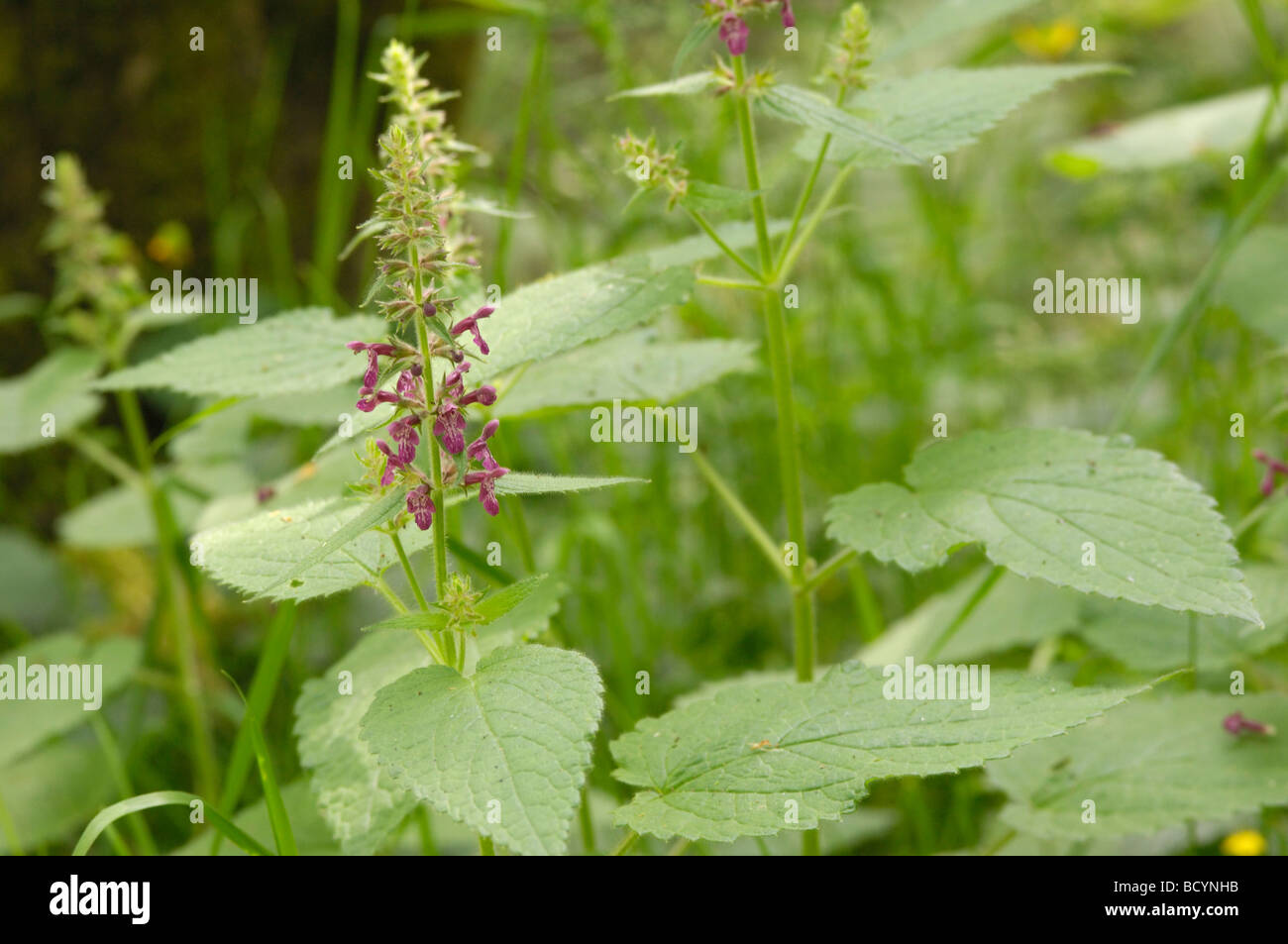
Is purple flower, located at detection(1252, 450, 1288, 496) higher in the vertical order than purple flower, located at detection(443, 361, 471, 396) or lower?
lower

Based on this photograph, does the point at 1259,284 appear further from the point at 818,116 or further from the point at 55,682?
the point at 55,682

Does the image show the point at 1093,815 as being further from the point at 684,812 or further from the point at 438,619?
the point at 438,619

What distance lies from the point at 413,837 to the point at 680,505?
1.56m

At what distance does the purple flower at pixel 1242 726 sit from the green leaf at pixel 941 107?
39.5 inches

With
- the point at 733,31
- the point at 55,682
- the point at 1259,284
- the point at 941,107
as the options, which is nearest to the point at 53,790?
the point at 55,682

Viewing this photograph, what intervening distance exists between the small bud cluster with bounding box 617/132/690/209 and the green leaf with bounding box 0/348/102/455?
1.45 m

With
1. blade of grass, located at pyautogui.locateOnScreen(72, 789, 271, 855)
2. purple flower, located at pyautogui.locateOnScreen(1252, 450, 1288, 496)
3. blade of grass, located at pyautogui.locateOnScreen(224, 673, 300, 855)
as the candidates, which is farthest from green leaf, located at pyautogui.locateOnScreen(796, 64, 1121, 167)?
blade of grass, located at pyautogui.locateOnScreen(72, 789, 271, 855)

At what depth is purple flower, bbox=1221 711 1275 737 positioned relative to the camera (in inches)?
73.0

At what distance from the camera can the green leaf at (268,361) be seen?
173 cm

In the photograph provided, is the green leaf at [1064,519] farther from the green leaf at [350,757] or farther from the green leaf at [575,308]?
the green leaf at [350,757]

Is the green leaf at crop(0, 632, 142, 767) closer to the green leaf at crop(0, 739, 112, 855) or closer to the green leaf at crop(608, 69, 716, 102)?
the green leaf at crop(0, 739, 112, 855)

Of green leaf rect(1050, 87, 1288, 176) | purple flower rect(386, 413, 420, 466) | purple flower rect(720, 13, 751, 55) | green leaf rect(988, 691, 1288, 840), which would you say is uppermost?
green leaf rect(1050, 87, 1288, 176)

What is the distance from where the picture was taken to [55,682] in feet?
8.36
